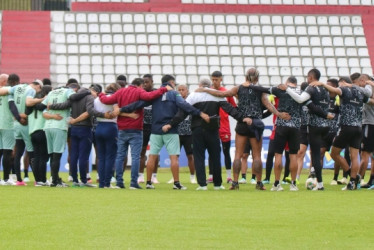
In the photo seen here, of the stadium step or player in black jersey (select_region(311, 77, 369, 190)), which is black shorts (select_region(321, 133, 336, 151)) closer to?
player in black jersey (select_region(311, 77, 369, 190))

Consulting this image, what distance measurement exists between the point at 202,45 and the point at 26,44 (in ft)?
23.3

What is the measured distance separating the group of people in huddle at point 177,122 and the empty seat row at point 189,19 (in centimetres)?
2003

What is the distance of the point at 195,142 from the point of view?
15.8 meters

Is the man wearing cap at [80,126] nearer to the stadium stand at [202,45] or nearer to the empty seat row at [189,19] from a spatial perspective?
the stadium stand at [202,45]

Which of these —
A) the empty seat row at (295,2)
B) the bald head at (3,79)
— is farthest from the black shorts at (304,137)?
the empty seat row at (295,2)

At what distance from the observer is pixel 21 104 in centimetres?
1652

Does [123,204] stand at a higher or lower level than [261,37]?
lower

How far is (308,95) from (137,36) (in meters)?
21.5

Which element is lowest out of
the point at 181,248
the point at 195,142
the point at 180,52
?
the point at 181,248

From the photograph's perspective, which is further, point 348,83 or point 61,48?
point 61,48

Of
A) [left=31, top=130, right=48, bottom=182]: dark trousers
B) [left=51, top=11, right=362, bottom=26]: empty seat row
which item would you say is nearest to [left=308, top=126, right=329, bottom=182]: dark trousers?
[left=31, top=130, right=48, bottom=182]: dark trousers

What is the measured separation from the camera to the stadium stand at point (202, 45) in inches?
1353

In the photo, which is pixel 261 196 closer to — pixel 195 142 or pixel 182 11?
pixel 195 142

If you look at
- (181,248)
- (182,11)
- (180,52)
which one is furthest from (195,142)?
(182,11)
